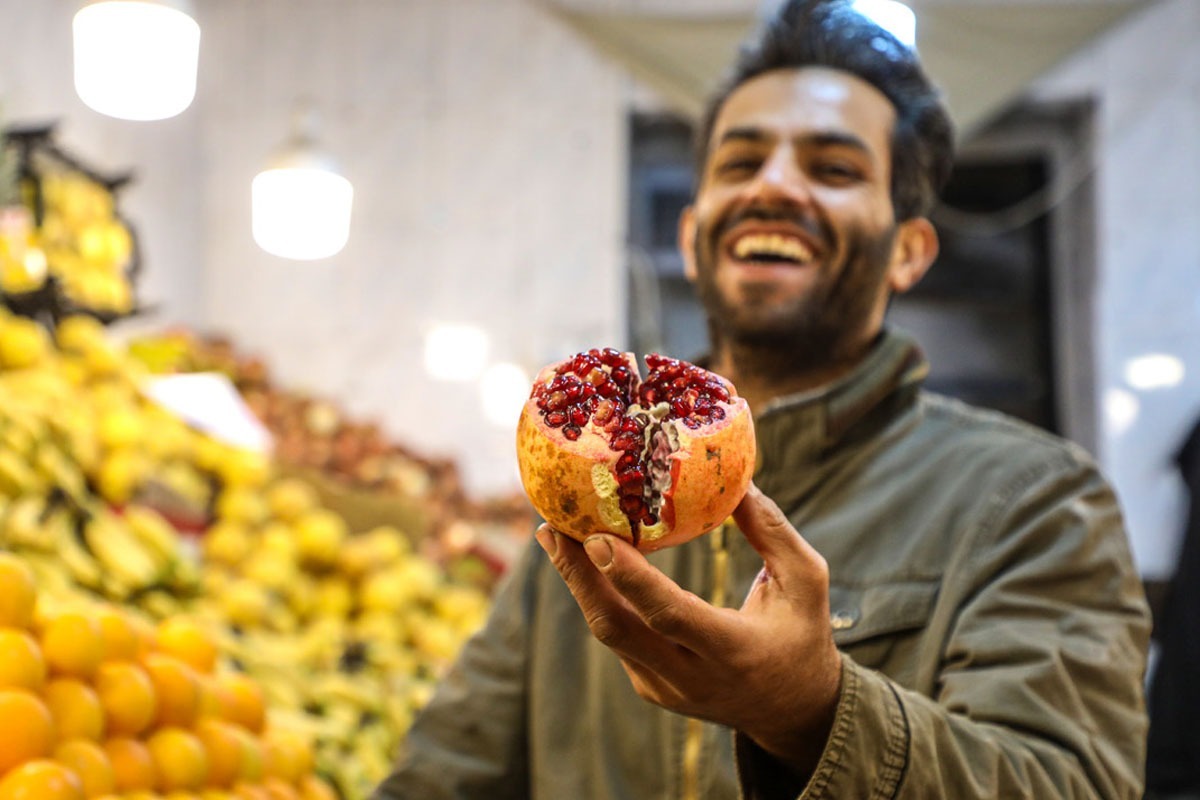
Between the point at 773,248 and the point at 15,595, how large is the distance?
3.44 feet

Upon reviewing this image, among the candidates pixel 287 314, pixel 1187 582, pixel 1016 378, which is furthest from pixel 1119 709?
pixel 287 314

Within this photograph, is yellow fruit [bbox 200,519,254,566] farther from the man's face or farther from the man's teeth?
the man's teeth

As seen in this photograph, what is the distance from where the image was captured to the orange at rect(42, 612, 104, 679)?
1.43 meters

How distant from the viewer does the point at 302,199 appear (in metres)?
4.74

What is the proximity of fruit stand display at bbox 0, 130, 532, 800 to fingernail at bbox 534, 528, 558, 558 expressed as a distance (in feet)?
2.29

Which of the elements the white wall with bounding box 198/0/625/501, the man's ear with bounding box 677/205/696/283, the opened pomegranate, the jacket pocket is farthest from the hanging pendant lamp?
the opened pomegranate

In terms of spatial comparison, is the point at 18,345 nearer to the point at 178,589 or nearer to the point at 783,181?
the point at 178,589

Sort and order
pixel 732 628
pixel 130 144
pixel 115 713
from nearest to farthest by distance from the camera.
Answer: pixel 732 628, pixel 115 713, pixel 130 144

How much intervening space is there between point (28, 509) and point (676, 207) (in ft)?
13.9

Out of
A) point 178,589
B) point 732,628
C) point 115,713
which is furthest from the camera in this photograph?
point 178,589

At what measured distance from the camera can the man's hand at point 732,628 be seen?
89 centimetres

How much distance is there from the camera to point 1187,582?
4227 mm

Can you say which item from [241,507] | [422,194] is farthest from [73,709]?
[422,194]

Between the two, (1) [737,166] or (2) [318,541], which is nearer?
(1) [737,166]
